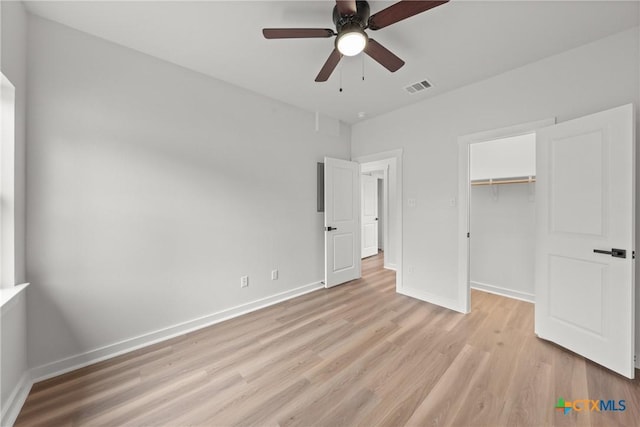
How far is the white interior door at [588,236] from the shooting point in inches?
72.5

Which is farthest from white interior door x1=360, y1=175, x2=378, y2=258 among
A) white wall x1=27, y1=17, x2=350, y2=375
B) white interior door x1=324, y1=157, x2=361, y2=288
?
white wall x1=27, y1=17, x2=350, y2=375

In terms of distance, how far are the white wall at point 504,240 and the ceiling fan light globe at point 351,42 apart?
2990 millimetres

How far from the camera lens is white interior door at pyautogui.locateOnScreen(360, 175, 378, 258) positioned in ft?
19.7

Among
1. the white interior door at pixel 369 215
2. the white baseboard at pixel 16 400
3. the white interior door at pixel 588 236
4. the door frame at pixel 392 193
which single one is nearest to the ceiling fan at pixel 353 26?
the white interior door at pixel 588 236

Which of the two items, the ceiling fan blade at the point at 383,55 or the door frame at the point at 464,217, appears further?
the door frame at the point at 464,217

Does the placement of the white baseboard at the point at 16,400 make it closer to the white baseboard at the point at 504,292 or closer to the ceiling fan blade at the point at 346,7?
the ceiling fan blade at the point at 346,7

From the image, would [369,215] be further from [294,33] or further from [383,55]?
[294,33]

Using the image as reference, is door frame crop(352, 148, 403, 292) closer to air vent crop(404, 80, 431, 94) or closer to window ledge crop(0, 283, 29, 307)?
air vent crop(404, 80, 431, 94)

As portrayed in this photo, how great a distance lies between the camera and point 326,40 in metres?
2.15

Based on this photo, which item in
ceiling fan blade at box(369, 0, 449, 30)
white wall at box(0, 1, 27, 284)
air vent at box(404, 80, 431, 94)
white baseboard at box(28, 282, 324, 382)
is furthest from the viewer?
air vent at box(404, 80, 431, 94)

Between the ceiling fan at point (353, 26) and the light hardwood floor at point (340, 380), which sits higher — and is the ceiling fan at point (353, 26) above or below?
above

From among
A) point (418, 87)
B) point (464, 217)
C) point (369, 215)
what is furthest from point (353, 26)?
point (369, 215)

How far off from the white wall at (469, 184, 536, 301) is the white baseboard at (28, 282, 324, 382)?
9.96 feet

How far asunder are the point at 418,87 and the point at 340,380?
10.6 feet
